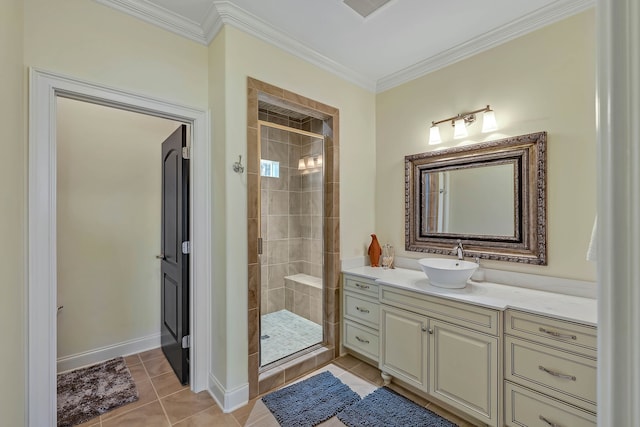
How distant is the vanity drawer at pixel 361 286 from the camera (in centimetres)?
241

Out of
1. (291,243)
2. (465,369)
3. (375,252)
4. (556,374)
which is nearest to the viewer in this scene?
(556,374)

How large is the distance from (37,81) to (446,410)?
322 cm

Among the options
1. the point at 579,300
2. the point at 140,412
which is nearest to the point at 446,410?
the point at 579,300

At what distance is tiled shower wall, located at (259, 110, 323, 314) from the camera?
9.50ft

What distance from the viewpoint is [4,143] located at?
3.73 feet

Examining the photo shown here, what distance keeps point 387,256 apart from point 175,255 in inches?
75.7

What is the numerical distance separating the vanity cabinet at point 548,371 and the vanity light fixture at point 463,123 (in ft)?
4.48

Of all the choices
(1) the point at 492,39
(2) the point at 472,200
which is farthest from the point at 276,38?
(2) the point at 472,200

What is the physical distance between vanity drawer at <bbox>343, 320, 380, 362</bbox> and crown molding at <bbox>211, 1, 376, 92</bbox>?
2.34m

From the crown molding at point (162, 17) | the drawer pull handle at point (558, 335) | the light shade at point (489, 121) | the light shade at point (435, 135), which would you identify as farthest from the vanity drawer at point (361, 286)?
the crown molding at point (162, 17)

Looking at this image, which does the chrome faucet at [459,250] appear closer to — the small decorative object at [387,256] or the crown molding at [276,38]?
the small decorative object at [387,256]

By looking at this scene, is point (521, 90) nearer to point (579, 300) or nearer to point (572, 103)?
point (572, 103)

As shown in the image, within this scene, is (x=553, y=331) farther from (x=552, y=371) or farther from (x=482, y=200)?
(x=482, y=200)

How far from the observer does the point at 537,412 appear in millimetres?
1561
